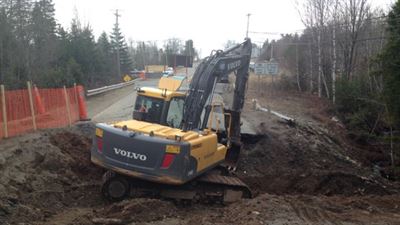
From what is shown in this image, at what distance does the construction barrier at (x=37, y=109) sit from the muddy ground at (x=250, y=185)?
59 cm

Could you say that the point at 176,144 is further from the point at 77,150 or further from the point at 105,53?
the point at 105,53

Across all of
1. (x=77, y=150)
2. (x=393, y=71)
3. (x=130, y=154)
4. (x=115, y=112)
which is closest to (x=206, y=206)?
(x=130, y=154)

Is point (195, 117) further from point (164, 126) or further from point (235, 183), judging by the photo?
point (235, 183)

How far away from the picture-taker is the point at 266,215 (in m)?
8.58

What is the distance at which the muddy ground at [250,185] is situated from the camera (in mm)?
8695

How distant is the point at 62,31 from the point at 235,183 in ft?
161

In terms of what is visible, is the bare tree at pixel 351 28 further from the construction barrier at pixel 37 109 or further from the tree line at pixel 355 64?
the construction barrier at pixel 37 109

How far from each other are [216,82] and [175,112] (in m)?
1.39

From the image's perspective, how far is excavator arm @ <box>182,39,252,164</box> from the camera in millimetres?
11523

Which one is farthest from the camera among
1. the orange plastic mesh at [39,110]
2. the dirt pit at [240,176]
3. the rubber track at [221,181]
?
the orange plastic mesh at [39,110]

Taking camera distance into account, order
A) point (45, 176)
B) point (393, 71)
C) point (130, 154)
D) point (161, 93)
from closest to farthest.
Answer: point (130, 154)
point (45, 176)
point (161, 93)
point (393, 71)

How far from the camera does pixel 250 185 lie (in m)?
14.1

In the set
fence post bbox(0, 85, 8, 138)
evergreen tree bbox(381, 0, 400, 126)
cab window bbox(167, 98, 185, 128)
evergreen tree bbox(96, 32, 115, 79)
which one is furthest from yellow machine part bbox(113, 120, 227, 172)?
evergreen tree bbox(96, 32, 115, 79)

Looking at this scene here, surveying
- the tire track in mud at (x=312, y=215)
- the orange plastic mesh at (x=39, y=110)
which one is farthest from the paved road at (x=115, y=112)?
the tire track in mud at (x=312, y=215)
